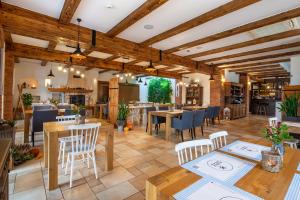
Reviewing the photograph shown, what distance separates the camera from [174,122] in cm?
450

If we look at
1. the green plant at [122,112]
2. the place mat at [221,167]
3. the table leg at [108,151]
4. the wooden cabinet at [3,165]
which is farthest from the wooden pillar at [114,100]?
the place mat at [221,167]

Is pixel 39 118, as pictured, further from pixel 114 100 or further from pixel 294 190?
pixel 294 190

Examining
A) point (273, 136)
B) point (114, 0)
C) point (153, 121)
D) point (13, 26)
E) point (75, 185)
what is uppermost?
point (114, 0)

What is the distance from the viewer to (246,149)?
5.26 ft

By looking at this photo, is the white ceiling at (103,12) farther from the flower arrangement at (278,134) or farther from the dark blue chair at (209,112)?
the dark blue chair at (209,112)

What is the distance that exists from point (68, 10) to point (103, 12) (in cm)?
58

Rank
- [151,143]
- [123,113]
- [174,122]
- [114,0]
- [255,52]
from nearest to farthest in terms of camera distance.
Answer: [114,0] < [151,143] < [174,122] < [255,52] < [123,113]

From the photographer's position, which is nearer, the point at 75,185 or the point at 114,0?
the point at 75,185

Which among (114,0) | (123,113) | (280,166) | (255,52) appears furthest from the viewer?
(123,113)

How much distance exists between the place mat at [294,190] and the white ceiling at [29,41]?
19.0 ft

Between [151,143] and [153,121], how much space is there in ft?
3.81

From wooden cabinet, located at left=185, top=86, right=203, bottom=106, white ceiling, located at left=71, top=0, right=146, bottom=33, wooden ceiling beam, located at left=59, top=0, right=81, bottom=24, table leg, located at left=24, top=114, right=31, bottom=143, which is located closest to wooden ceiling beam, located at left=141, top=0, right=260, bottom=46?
white ceiling, located at left=71, top=0, right=146, bottom=33

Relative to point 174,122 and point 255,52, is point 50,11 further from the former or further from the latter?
point 255,52

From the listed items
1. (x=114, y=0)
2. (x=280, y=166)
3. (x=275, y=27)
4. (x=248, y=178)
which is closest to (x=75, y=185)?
(x=248, y=178)
